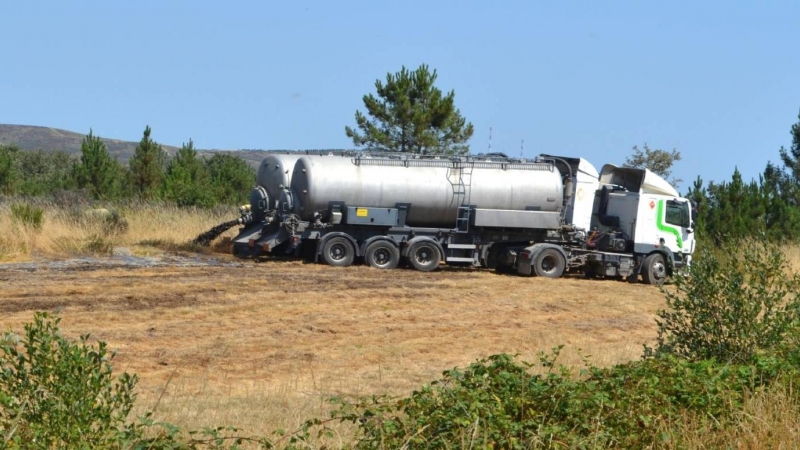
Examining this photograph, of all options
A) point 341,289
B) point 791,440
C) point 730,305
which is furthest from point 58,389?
point 341,289

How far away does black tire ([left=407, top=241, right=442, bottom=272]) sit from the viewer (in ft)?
92.7

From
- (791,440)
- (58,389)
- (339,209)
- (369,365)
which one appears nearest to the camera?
(58,389)

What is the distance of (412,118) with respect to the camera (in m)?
38.8

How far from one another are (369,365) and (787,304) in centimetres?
561

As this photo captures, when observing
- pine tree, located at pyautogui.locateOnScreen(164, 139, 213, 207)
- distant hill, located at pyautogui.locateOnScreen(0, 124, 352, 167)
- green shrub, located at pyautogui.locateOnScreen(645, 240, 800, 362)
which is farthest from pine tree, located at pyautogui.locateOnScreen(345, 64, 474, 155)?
distant hill, located at pyautogui.locateOnScreen(0, 124, 352, 167)

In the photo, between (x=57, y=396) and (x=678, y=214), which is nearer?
(x=57, y=396)

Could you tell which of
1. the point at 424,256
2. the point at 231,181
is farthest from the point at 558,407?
the point at 231,181

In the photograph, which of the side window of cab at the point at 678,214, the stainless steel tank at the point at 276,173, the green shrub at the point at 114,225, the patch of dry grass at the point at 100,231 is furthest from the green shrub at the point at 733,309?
the green shrub at the point at 114,225

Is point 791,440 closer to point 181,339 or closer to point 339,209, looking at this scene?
point 181,339

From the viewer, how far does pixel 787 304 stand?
11.1 meters

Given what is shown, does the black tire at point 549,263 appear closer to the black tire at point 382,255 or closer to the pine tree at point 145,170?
the black tire at point 382,255

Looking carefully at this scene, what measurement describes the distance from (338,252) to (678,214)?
362 inches

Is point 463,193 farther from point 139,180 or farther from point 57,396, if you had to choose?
point 57,396

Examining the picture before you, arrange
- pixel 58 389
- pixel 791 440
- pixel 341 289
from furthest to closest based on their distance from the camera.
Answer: pixel 341 289 < pixel 791 440 < pixel 58 389
